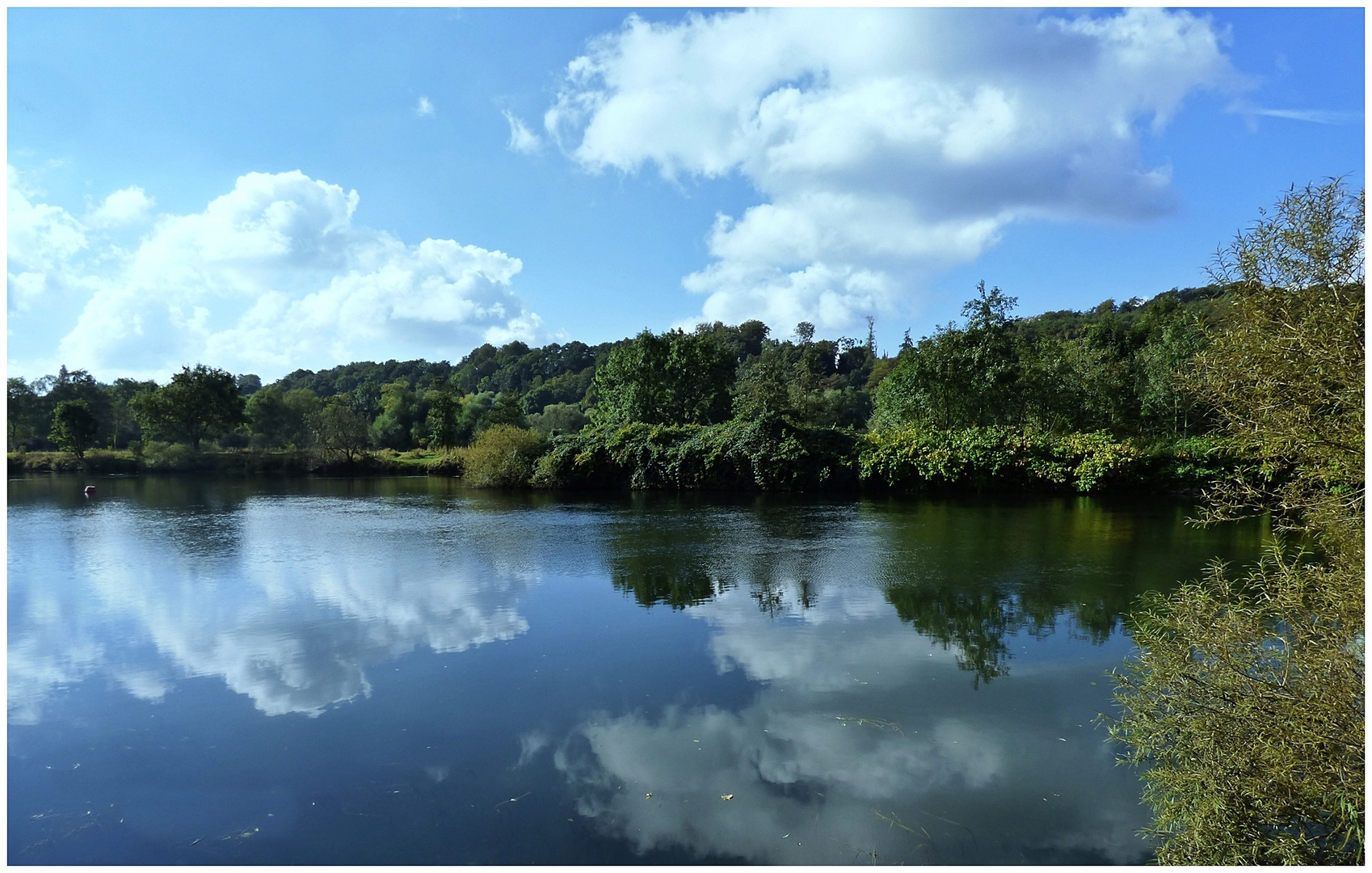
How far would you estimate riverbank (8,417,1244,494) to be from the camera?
2209cm

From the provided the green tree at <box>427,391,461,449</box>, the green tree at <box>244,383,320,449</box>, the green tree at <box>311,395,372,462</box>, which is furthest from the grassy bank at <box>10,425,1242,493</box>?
the green tree at <box>244,383,320,449</box>

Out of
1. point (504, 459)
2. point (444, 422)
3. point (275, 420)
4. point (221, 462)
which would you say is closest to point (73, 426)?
point (221, 462)

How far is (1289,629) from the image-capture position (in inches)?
160

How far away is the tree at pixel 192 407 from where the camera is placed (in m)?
44.0

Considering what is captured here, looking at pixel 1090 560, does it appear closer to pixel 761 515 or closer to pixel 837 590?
pixel 837 590

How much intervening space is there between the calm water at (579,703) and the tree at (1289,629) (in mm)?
771

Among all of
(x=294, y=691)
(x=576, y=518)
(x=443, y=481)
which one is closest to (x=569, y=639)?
(x=294, y=691)

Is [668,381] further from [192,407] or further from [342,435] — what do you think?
[192,407]

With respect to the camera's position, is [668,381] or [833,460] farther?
[668,381]

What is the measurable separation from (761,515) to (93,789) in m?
15.4

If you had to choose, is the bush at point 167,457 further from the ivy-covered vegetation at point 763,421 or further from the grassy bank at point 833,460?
the grassy bank at point 833,460

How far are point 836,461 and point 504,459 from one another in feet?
39.9

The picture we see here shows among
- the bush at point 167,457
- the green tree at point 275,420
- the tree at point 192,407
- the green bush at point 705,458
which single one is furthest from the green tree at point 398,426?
the green bush at point 705,458

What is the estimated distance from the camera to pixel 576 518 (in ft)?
63.8
